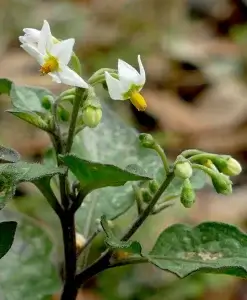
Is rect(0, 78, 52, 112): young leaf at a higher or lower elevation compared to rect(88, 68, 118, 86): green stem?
lower

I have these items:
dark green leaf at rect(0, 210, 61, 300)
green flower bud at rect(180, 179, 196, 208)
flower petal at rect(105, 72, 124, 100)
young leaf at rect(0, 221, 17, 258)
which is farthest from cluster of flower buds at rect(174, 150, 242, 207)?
dark green leaf at rect(0, 210, 61, 300)

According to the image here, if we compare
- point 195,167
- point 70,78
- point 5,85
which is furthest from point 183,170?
point 5,85

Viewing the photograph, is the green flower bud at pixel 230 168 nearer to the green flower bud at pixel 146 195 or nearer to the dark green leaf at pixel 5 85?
the green flower bud at pixel 146 195

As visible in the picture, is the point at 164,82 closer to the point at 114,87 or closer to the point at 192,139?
the point at 192,139

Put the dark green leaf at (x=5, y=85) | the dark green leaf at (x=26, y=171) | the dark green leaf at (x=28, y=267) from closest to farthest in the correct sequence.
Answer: the dark green leaf at (x=26, y=171), the dark green leaf at (x=5, y=85), the dark green leaf at (x=28, y=267)

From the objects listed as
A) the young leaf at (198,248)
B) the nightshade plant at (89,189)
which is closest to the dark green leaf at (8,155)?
the nightshade plant at (89,189)

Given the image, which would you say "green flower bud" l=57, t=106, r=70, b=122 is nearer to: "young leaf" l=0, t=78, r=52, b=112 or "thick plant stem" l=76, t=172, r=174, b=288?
"young leaf" l=0, t=78, r=52, b=112

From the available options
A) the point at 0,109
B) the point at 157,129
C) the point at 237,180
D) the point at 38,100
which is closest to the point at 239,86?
the point at 157,129
